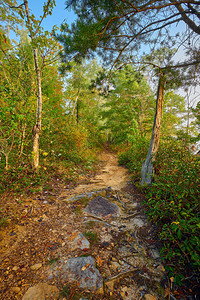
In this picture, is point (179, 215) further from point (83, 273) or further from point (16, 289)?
point (16, 289)

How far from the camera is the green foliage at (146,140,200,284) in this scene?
1.74m

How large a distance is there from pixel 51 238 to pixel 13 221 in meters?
1.03

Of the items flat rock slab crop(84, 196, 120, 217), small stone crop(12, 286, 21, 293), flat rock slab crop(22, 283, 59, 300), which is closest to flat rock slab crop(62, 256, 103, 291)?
flat rock slab crop(22, 283, 59, 300)

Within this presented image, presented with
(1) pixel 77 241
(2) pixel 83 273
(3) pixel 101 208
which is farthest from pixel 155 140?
(2) pixel 83 273

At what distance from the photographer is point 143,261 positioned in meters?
2.02

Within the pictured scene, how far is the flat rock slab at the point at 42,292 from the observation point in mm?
1512

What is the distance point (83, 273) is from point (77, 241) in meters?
0.61

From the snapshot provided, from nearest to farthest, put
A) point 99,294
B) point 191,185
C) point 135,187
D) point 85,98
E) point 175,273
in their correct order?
point 99,294 → point 175,273 → point 191,185 → point 135,187 → point 85,98

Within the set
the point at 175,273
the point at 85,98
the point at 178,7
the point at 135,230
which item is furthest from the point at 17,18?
the point at 85,98

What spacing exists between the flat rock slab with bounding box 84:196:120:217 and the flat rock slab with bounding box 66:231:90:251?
2.49ft

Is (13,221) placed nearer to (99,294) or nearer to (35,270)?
(35,270)

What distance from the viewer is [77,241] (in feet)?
7.76

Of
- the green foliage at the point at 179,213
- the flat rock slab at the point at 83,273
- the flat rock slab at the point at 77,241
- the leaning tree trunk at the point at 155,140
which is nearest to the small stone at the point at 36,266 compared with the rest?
the flat rock slab at the point at 83,273

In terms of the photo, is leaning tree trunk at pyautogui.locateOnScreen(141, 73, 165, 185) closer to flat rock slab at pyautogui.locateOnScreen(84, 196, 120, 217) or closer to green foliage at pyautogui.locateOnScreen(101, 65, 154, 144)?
flat rock slab at pyautogui.locateOnScreen(84, 196, 120, 217)
